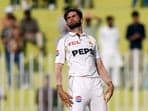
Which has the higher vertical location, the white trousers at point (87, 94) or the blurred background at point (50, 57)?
the blurred background at point (50, 57)

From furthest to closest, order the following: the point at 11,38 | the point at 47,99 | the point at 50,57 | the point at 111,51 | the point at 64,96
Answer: the point at 11,38 < the point at 111,51 < the point at 50,57 < the point at 47,99 < the point at 64,96

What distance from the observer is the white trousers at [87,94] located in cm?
1035

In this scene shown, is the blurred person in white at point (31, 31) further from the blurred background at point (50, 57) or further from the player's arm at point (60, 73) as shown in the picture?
the player's arm at point (60, 73)

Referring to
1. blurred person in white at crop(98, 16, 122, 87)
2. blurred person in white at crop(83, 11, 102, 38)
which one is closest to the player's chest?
blurred person in white at crop(98, 16, 122, 87)

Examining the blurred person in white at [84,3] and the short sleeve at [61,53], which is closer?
the short sleeve at [61,53]

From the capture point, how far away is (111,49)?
61.6 ft

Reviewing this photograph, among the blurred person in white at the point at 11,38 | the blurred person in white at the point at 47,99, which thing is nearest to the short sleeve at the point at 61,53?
the blurred person in white at the point at 47,99

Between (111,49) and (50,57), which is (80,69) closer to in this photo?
(50,57)

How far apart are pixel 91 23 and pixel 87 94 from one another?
34.5 feet

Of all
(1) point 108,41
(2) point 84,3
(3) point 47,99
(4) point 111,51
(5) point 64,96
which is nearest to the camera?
(5) point 64,96

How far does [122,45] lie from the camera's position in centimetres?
2078

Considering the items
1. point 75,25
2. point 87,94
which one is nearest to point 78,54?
Answer: point 75,25

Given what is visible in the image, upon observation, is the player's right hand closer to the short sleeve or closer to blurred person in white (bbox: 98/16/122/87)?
the short sleeve

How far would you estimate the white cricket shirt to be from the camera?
34.0 ft
